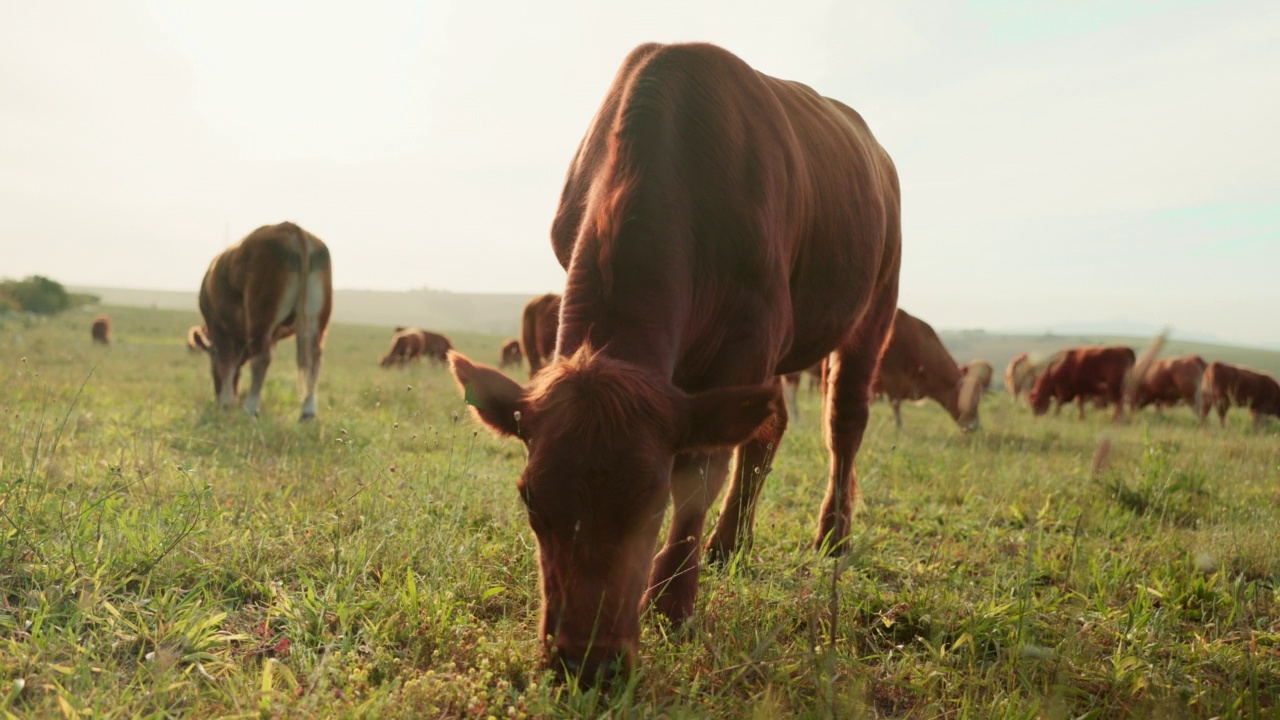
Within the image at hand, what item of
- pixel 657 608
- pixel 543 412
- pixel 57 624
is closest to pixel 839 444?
pixel 657 608

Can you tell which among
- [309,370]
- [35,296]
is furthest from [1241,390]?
[35,296]

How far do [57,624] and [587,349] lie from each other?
→ 1.95 metres

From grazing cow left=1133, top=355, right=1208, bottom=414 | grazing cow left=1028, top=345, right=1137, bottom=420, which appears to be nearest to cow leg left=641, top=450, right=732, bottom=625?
grazing cow left=1028, top=345, right=1137, bottom=420

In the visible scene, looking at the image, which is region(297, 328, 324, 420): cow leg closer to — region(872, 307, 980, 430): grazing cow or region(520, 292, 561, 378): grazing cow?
region(520, 292, 561, 378): grazing cow

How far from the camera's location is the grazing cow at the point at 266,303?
8531 millimetres

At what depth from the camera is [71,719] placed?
189 cm

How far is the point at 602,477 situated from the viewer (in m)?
2.02

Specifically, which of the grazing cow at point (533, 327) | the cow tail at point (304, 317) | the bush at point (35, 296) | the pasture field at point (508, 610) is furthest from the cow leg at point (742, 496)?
the bush at point (35, 296)

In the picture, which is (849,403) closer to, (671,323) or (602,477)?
(671,323)

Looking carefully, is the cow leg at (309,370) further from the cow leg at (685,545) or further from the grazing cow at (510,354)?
the grazing cow at (510,354)

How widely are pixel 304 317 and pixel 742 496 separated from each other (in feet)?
22.5

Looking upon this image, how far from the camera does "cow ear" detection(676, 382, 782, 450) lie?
2158 millimetres

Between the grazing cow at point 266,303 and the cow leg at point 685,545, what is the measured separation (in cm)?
657

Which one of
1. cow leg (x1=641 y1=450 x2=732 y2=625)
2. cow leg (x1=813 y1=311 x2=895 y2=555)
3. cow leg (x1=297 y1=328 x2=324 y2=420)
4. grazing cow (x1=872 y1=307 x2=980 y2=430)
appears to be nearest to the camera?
cow leg (x1=641 y1=450 x2=732 y2=625)
